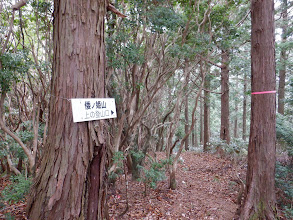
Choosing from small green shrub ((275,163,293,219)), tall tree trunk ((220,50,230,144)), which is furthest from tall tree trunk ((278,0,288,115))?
small green shrub ((275,163,293,219))

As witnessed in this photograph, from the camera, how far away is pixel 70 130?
1995 mm

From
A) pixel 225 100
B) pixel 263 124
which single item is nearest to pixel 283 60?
pixel 225 100

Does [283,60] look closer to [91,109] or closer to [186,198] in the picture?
[186,198]

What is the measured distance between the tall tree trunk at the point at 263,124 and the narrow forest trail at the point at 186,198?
3.97 ft

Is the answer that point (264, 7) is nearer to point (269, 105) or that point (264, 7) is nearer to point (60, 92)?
point (269, 105)

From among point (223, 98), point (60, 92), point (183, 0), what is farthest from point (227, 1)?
point (60, 92)

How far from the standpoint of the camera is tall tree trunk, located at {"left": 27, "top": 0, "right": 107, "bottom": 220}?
6.41ft

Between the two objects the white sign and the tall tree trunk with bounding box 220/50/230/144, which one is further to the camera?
the tall tree trunk with bounding box 220/50/230/144

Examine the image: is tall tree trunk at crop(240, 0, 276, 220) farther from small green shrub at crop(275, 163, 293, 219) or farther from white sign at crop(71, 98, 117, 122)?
white sign at crop(71, 98, 117, 122)

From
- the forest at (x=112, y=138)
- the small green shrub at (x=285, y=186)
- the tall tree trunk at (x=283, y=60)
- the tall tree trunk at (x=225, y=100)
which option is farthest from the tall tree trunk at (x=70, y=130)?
the tall tree trunk at (x=283, y=60)

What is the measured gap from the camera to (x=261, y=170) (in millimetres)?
3221

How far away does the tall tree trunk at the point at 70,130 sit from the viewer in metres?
1.95

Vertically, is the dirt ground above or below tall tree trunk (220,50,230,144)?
below

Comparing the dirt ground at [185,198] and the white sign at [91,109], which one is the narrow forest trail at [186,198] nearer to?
the dirt ground at [185,198]
